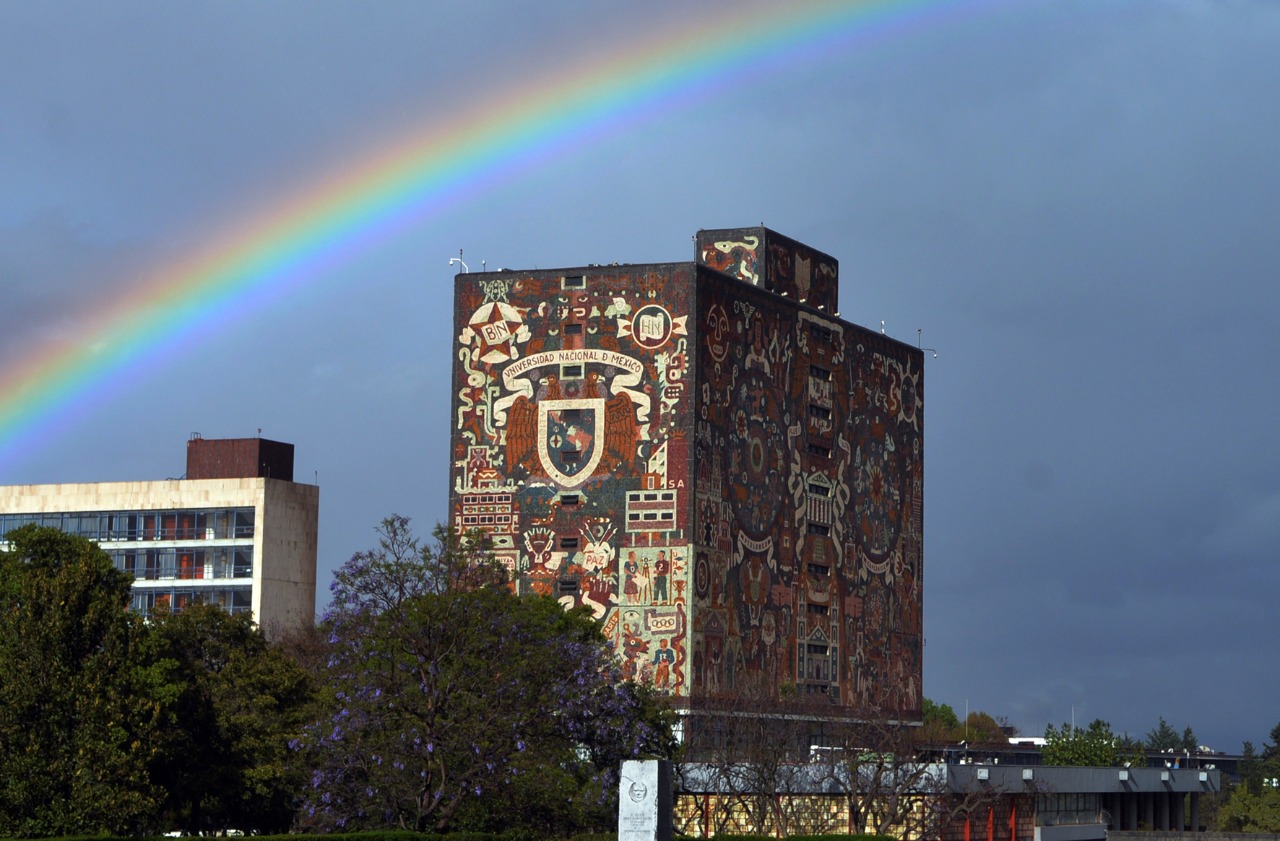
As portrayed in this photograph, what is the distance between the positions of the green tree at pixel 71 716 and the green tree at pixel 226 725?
267 inches

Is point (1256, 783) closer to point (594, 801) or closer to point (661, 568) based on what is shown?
point (661, 568)

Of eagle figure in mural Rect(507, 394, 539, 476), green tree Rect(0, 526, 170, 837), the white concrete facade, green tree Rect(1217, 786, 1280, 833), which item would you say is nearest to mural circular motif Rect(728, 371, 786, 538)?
eagle figure in mural Rect(507, 394, 539, 476)

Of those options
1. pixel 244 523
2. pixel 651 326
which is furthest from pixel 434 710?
pixel 244 523

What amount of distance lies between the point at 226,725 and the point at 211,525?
207 feet

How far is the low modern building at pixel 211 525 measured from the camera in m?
127

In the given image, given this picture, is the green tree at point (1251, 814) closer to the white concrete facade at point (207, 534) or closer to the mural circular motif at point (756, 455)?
the mural circular motif at point (756, 455)

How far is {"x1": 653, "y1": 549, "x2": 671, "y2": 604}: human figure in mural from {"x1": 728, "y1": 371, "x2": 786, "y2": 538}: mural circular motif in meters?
5.70

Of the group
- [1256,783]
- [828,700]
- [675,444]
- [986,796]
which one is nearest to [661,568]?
[675,444]

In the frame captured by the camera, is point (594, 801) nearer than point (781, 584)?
Yes

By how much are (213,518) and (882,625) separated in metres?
44.6

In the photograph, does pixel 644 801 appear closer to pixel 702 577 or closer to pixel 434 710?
pixel 434 710

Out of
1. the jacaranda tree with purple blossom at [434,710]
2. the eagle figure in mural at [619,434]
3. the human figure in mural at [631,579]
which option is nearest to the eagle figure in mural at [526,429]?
the eagle figure in mural at [619,434]

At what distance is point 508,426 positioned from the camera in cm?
10250

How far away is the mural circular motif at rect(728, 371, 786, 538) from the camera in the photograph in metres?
102
